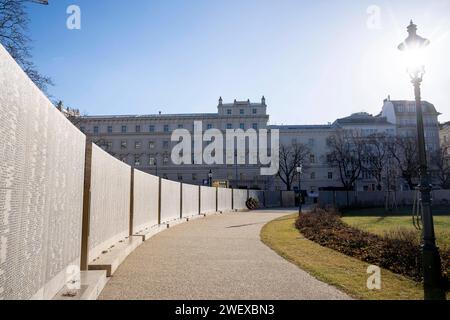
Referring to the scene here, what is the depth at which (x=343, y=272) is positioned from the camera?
8.66 metres

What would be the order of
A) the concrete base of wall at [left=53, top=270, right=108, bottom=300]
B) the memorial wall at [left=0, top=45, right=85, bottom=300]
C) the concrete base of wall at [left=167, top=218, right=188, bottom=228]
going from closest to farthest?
the memorial wall at [left=0, top=45, right=85, bottom=300]
the concrete base of wall at [left=53, top=270, right=108, bottom=300]
the concrete base of wall at [left=167, top=218, right=188, bottom=228]

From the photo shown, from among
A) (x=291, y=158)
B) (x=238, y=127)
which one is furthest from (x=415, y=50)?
(x=238, y=127)

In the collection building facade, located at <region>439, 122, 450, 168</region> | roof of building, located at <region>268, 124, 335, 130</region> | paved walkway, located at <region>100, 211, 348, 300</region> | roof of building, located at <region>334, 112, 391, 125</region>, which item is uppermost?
roof of building, located at <region>334, 112, 391, 125</region>

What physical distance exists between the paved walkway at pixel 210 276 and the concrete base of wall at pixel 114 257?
17 cm

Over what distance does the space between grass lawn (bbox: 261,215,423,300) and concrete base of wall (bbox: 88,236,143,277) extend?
416 cm

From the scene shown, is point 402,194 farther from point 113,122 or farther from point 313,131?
point 113,122

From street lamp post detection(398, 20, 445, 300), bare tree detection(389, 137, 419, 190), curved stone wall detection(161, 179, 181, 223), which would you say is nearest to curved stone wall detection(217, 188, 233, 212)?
curved stone wall detection(161, 179, 181, 223)

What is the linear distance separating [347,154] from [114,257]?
6535 centimetres

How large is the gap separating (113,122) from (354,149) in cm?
4985

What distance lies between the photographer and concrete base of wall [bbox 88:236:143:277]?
311 inches

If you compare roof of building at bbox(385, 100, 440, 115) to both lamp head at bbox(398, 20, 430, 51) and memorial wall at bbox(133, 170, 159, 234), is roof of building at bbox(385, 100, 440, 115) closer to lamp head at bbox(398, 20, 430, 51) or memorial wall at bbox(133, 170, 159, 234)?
memorial wall at bbox(133, 170, 159, 234)

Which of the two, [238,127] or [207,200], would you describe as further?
[238,127]

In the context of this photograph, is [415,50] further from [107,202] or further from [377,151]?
[377,151]
